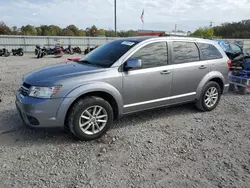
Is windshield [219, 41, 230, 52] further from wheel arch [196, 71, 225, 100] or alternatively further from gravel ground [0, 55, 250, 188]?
gravel ground [0, 55, 250, 188]

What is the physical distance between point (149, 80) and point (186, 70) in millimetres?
951

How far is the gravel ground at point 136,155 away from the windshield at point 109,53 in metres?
1.27

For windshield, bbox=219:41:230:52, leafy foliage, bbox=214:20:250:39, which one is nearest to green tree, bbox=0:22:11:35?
windshield, bbox=219:41:230:52

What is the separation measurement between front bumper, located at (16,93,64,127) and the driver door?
1196 millimetres

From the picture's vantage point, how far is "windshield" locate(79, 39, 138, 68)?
152 inches

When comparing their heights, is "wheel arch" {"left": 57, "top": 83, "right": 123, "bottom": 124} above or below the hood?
below

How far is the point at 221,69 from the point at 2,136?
4.74 meters

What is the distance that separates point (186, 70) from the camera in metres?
4.41

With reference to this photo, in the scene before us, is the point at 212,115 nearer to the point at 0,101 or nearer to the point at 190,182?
the point at 190,182

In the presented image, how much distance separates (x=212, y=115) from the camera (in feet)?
16.0

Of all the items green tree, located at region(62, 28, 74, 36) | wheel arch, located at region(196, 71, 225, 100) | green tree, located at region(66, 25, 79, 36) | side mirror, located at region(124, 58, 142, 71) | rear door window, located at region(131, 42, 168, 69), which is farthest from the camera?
green tree, located at region(66, 25, 79, 36)

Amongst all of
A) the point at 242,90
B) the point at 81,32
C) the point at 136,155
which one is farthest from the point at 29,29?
the point at 136,155

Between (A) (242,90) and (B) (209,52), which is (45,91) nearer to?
(B) (209,52)

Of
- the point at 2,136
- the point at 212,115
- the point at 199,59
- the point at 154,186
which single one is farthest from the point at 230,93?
the point at 2,136
